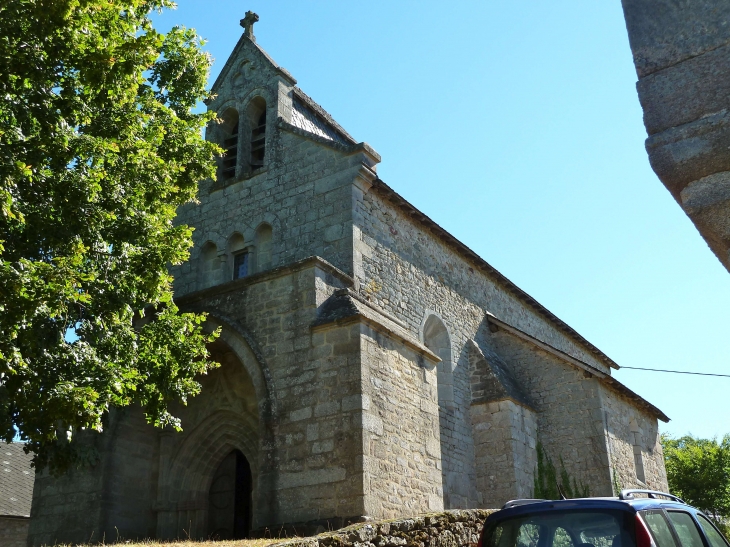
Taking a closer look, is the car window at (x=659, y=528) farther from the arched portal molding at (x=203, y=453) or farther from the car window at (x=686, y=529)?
the arched portal molding at (x=203, y=453)

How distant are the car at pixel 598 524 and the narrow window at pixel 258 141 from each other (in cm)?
1198

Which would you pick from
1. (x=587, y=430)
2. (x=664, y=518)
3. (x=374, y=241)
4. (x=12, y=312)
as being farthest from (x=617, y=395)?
(x=12, y=312)

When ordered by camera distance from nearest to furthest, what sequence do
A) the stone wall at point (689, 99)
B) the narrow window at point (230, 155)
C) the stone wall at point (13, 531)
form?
the stone wall at point (689, 99) → the narrow window at point (230, 155) → the stone wall at point (13, 531)

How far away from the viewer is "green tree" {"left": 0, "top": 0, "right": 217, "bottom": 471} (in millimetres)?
7820

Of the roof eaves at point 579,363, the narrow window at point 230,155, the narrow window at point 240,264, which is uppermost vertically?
the narrow window at point 230,155

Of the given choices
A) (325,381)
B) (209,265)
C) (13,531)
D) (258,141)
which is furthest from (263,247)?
(13,531)

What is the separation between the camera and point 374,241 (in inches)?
559

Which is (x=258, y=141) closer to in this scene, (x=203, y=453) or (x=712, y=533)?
(x=203, y=453)

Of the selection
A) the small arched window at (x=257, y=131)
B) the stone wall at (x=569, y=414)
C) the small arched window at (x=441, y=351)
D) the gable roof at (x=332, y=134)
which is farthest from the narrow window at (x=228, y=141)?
the stone wall at (x=569, y=414)

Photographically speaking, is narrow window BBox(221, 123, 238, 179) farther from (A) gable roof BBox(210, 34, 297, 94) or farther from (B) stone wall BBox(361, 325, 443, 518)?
(B) stone wall BBox(361, 325, 443, 518)

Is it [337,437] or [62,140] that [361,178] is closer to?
[337,437]

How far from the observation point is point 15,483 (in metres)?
23.1

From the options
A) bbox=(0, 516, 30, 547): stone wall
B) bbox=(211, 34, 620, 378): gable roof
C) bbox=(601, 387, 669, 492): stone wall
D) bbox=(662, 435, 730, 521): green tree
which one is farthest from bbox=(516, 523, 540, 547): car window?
bbox=(662, 435, 730, 521): green tree

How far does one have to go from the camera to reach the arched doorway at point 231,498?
42.7 ft
